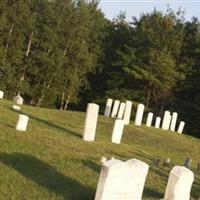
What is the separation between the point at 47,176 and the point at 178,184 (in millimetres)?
2638

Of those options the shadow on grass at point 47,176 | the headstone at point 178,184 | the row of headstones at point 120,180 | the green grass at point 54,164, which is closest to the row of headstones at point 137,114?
the green grass at point 54,164

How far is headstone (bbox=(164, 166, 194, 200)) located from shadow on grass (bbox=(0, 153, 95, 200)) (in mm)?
1541

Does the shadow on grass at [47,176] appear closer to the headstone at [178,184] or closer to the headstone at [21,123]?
the headstone at [178,184]

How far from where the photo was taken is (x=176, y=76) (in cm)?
5391

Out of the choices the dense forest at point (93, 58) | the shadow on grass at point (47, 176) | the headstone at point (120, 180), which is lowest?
the shadow on grass at point (47, 176)

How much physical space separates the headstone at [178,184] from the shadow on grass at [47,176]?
5.06 feet

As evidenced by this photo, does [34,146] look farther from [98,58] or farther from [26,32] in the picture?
[98,58]

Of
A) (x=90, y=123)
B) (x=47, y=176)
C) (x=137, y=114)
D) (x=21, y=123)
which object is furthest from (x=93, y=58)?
(x=47, y=176)

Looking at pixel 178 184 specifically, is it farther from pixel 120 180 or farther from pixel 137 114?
pixel 137 114

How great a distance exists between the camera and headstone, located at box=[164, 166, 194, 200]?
11906 mm

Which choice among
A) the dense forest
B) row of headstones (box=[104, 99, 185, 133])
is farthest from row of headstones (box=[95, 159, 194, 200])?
the dense forest

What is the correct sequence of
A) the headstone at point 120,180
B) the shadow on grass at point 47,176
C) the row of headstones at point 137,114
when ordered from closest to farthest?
1. the headstone at point 120,180
2. the shadow on grass at point 47,176
3. the row of headstones at point 137,114

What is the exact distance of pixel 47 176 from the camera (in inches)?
484

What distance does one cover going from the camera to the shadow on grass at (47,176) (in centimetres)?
1156
